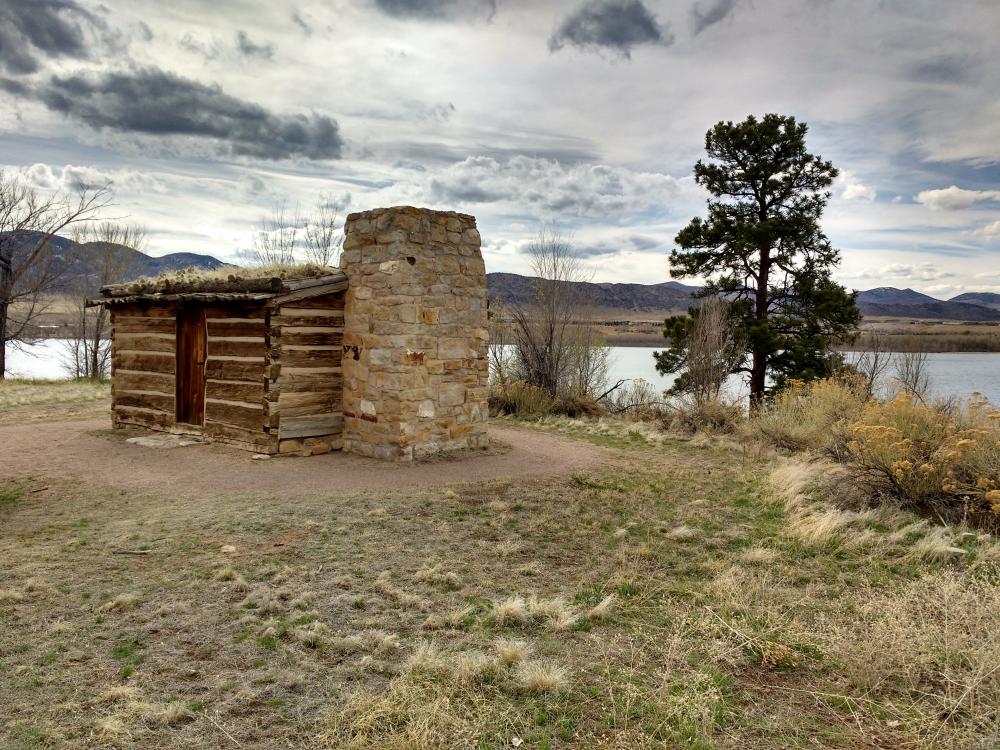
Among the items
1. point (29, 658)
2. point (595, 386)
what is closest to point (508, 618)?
point (29, 658)

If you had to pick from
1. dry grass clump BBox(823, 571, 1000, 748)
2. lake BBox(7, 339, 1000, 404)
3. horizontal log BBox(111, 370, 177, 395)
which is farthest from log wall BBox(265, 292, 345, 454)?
lake BBox(7, 339, 1000, 404)

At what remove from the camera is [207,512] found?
6.81 meters

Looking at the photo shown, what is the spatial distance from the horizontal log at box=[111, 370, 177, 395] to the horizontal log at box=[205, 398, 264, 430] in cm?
116

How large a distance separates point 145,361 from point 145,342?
Answer: 1.09 feet

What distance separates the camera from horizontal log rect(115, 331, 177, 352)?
11.2 m

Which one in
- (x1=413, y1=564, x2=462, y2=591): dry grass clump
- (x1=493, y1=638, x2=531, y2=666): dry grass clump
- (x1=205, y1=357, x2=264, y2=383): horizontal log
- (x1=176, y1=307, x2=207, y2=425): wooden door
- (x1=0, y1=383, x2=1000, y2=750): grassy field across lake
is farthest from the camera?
(x1=176, y1=307, x2=207, y2=425): wooden door

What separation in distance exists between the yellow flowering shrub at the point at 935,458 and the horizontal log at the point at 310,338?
7077 millimetres

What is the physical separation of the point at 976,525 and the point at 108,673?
7363 mm

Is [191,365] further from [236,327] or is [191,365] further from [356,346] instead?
[356,346]

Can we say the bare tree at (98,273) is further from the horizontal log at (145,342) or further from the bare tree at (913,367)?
the bare tree at (913,367)

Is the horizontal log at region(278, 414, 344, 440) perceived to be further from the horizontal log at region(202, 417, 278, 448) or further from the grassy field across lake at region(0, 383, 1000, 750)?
the grassy field across lake at region(0, 383, 1000, 750)

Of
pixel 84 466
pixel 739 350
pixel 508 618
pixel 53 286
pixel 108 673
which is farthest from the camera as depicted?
pixel 53 286

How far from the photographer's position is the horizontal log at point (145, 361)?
1116 cm

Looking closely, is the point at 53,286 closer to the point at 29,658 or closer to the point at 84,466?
the point at 84,466
